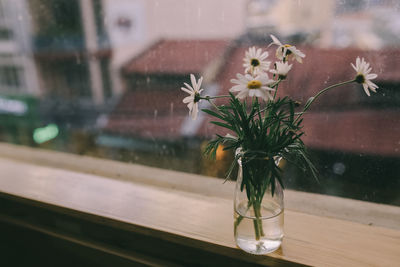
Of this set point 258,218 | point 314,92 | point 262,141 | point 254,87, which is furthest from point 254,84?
point 314,92

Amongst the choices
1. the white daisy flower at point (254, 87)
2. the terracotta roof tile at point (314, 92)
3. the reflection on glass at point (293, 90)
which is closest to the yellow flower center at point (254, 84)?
the white daisy flower at point (254, 87)

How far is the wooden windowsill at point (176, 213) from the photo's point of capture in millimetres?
671

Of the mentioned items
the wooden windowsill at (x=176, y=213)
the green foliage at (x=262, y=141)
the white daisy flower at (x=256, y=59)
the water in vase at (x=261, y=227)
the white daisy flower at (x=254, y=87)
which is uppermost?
the white daisy flower at (x=256, y=59)

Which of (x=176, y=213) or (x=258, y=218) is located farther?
(x=176, y=213)

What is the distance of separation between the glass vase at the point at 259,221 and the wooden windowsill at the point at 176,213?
0.08ft

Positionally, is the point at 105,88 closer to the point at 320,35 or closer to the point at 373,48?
the point at 320,35

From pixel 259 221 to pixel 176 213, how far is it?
289mm

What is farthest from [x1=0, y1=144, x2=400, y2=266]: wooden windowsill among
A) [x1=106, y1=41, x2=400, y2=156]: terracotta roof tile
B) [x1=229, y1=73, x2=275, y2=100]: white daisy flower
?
[x1=229, y1=73, x2=275, y2=100]: white daisy flower

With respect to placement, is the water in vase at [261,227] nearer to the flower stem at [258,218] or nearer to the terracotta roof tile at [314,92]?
the flower stem at [258,218]

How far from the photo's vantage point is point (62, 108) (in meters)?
2.58

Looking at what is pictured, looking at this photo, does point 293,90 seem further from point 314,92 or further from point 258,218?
point 258,218

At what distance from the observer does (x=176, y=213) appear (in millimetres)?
840

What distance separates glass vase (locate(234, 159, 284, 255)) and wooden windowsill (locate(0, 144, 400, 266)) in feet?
0.08

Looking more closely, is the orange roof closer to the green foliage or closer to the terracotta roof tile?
the terracotta roof tile
